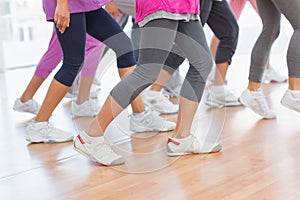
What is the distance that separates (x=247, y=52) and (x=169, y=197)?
3.84 metres

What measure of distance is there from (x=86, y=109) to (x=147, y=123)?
1.41ft

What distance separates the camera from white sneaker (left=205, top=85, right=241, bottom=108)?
3010 millimetres

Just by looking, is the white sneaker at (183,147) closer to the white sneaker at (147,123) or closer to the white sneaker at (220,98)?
the white sneaker at (147,123)

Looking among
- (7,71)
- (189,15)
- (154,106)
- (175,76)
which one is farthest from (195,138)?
(7,71)

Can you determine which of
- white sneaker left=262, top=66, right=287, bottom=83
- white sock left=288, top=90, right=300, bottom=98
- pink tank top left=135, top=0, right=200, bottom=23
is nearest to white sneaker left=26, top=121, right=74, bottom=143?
pink tank top left=135, top=0, right=200, bottom=23

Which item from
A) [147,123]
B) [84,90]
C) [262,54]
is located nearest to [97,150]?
[147,123]

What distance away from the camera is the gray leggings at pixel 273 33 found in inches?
94.7

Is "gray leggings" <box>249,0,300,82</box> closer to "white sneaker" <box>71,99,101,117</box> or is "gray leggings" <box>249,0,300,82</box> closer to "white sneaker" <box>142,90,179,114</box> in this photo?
"white sneaker" <box>142,90,179,114</box>

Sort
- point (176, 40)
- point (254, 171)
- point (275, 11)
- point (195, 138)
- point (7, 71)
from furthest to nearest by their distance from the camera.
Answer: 1. point (7, 71)
2. point (275, 11)
3. point (195, 138)
4. point (176, 40)
5. point (254, 171)

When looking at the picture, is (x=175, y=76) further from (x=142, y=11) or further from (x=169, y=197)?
(x=169, y=197)

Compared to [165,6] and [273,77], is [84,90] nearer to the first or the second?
[165,6]

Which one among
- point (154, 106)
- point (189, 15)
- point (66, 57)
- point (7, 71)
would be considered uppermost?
point (189, 15)

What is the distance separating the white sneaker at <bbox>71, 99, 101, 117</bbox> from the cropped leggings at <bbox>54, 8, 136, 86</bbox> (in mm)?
475

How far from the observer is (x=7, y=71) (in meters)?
4.98
